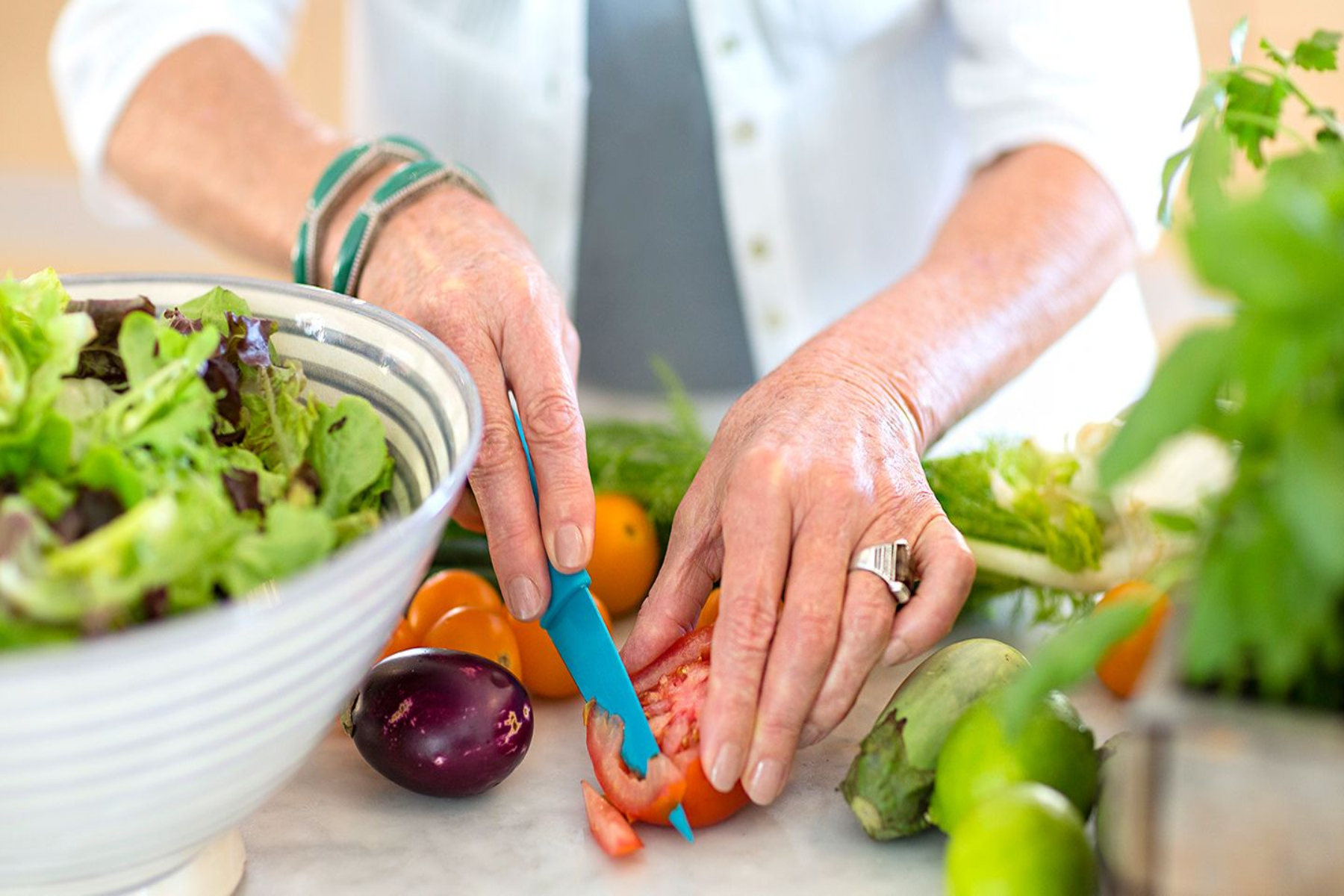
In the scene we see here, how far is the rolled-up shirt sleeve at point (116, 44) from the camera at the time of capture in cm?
146

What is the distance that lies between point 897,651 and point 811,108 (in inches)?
36.2

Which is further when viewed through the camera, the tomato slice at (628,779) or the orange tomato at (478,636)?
the orange tomato at (478,636)

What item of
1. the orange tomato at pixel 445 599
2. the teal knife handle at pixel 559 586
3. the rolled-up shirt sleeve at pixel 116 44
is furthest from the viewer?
the rolled-up shirt sleeve at pixel 116 44

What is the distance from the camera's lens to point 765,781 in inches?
30.9

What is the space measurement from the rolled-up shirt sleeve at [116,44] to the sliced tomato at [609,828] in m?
1.11

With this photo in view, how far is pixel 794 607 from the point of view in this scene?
0.83 metres

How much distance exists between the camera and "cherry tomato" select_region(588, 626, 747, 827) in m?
0.79

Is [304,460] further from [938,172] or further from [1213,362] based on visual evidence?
[938,172]

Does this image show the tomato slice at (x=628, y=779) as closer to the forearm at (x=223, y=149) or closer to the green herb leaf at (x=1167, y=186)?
the green herb leaf at (x=1167, y=186)

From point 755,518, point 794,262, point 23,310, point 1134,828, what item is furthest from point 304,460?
point 794,262

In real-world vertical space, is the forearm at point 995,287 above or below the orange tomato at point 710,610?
above

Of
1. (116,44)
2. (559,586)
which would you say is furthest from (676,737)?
(116,44)

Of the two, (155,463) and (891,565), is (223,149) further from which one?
(891,565)

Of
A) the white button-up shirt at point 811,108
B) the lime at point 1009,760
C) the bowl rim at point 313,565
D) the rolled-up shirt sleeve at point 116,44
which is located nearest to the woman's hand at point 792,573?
the lime at point 1009,760
